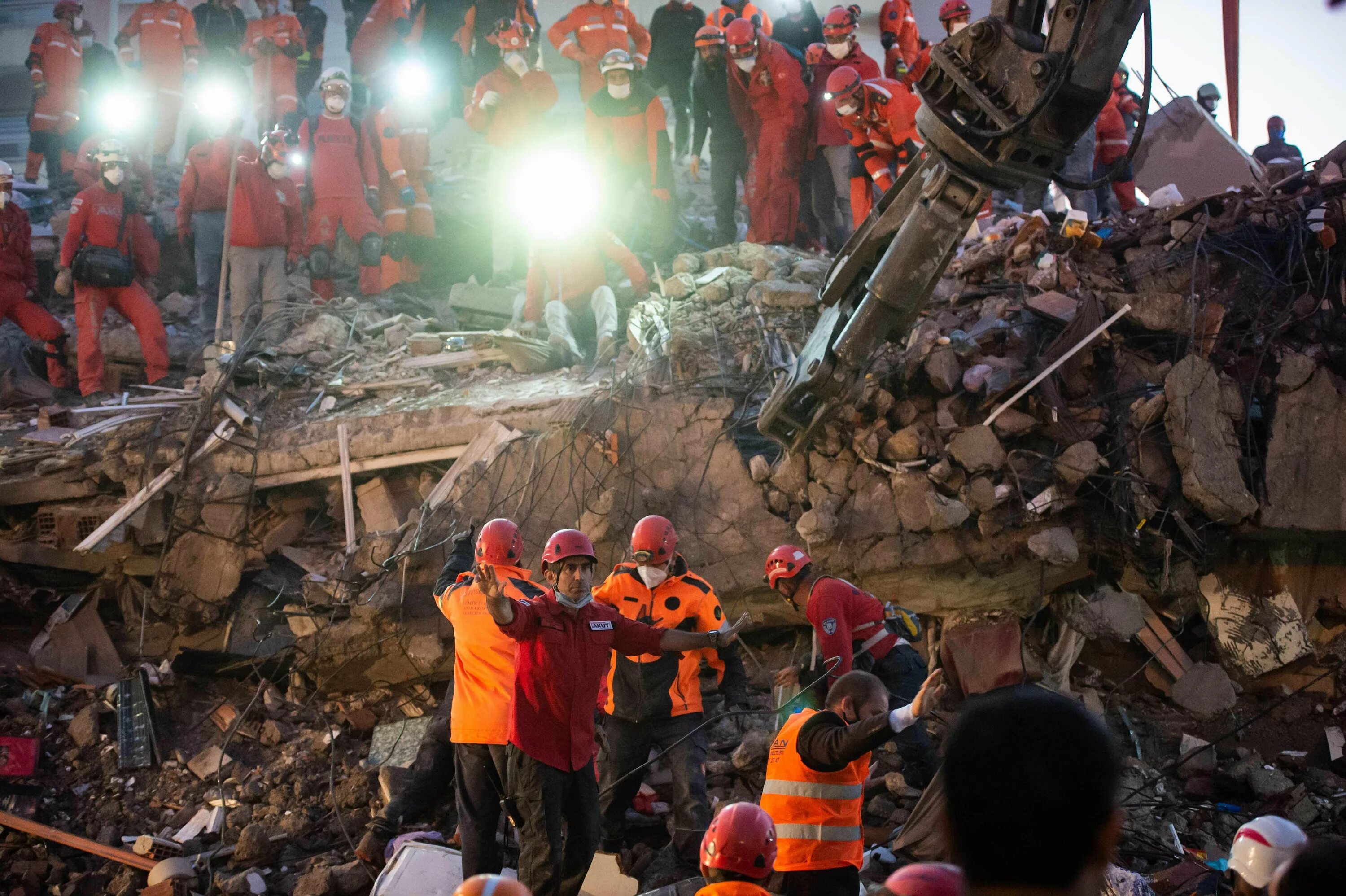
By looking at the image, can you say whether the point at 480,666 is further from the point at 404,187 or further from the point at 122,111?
the point at 122,111

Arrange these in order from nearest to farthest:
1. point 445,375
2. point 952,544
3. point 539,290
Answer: point 952,544, point 445,375, point 539,290

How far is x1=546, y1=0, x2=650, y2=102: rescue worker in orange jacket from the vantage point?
1073 centimetres

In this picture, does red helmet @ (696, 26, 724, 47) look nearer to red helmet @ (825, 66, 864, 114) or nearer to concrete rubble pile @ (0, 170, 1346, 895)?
red helmet @ (825, 66, 864, 114)

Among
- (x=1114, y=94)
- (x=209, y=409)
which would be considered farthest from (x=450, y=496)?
(x=1114, y=94)

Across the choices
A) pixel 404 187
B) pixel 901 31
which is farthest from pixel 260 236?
pixel 901 31

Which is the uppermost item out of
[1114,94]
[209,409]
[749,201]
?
[1114,94]

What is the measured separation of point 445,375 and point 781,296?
3.18m

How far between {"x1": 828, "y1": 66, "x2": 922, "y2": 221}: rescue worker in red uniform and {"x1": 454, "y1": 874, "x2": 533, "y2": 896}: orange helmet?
7418 mm

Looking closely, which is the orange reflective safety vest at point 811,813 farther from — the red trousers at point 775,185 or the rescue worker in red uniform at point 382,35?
the rescue worker in red uniform at point 382,35

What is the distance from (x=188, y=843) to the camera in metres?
6.10

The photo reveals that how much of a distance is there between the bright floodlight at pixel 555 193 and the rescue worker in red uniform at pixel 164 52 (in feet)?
15.9

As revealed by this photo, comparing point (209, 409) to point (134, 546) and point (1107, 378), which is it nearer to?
point (134, 546)

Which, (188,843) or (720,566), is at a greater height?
(720,566)

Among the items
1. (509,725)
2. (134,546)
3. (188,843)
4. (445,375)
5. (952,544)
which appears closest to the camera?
(509,725)
